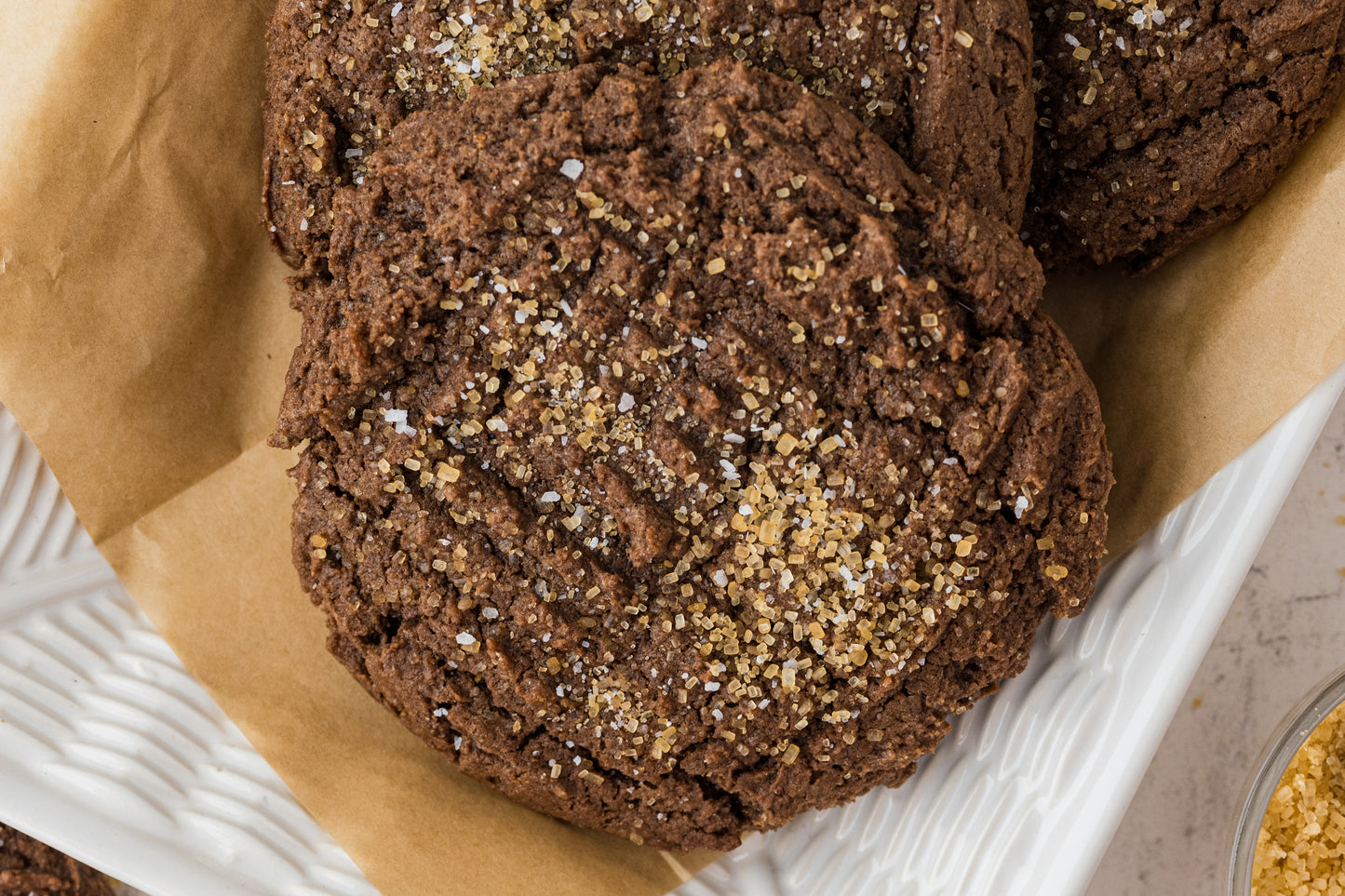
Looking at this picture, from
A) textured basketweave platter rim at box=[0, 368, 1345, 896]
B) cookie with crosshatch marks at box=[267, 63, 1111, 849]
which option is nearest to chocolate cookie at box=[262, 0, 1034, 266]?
cookie with crosshatch marks at box=[267, 63, 1111, 849]

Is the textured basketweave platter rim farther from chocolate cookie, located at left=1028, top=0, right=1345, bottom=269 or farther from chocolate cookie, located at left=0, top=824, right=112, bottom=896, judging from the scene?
chocolate cookie, located at left=0, top=824, right=112, bottom=896

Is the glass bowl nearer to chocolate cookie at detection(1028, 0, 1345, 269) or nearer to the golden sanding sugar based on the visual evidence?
the golden sanding sugar

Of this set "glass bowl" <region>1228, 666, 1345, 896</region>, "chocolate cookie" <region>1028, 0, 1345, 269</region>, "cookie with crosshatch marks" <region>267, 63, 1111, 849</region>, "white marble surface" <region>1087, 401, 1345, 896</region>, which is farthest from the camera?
"white marble surface" <region>1087, 401, 1345, 896</region>

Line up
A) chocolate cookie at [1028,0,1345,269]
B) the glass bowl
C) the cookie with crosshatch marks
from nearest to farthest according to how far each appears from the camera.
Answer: the cookie with crosshatch marks < chocolate cookie at [1028,0,1345,269] < the glass bowl

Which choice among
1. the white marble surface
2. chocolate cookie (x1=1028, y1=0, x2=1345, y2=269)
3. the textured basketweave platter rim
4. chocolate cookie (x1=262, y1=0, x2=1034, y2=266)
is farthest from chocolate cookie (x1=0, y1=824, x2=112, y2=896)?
chocolate cookie (x1=1028, y1=0, x2=1345, y2=269)

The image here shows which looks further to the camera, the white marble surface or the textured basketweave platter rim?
the white marble surface

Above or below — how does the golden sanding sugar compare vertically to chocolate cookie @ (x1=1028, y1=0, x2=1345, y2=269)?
below

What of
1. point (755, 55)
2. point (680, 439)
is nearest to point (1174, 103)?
point (755, 55)

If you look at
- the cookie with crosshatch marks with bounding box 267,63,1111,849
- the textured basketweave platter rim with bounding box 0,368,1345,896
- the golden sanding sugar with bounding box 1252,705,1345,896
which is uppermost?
the cookie with crosshatch marks with bounding box 267,63,1111,849
